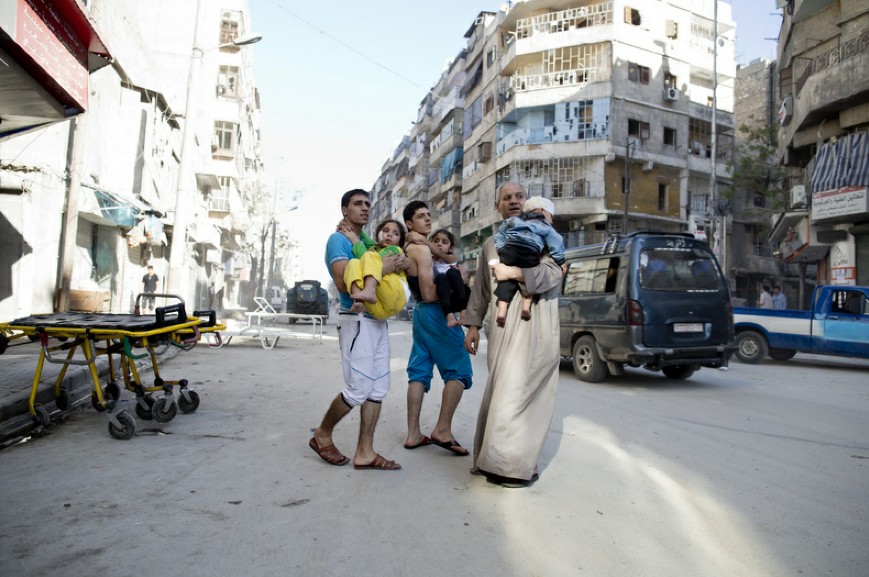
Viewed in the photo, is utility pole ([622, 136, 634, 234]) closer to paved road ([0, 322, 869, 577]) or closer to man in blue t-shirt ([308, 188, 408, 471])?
paved road ([0, 322, 869, 577])

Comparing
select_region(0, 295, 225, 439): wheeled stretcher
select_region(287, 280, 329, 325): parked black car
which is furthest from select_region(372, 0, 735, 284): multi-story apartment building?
select_region(0, 295, 225, 439): wheeled stretcher

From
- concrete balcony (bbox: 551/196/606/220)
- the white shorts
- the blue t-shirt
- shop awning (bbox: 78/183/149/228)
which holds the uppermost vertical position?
concrete balcony (bbox: 551/196/606/220)

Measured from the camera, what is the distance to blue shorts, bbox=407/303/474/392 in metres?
4.31

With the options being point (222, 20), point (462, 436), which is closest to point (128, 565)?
point (462, 436)

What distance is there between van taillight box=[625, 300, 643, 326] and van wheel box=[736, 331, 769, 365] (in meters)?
5.77

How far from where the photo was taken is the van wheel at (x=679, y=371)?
8.82m

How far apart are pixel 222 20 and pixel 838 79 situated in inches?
1245

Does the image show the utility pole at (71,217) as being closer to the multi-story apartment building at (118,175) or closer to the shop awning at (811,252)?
the multi-story apartment building at (118,175)

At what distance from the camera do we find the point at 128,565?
2234 mm

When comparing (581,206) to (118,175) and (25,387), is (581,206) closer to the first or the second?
(118,175)

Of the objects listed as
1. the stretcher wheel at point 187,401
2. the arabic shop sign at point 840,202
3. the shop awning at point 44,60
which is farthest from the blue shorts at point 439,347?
the arabic shop sign at point 840,202

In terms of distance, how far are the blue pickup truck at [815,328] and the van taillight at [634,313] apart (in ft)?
12.7

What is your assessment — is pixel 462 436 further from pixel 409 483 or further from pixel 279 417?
pixel 279 417

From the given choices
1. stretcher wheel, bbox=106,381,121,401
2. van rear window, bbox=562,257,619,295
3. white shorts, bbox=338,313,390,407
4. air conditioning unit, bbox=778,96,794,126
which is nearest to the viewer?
white shorts, bbox=338,313,390,407
